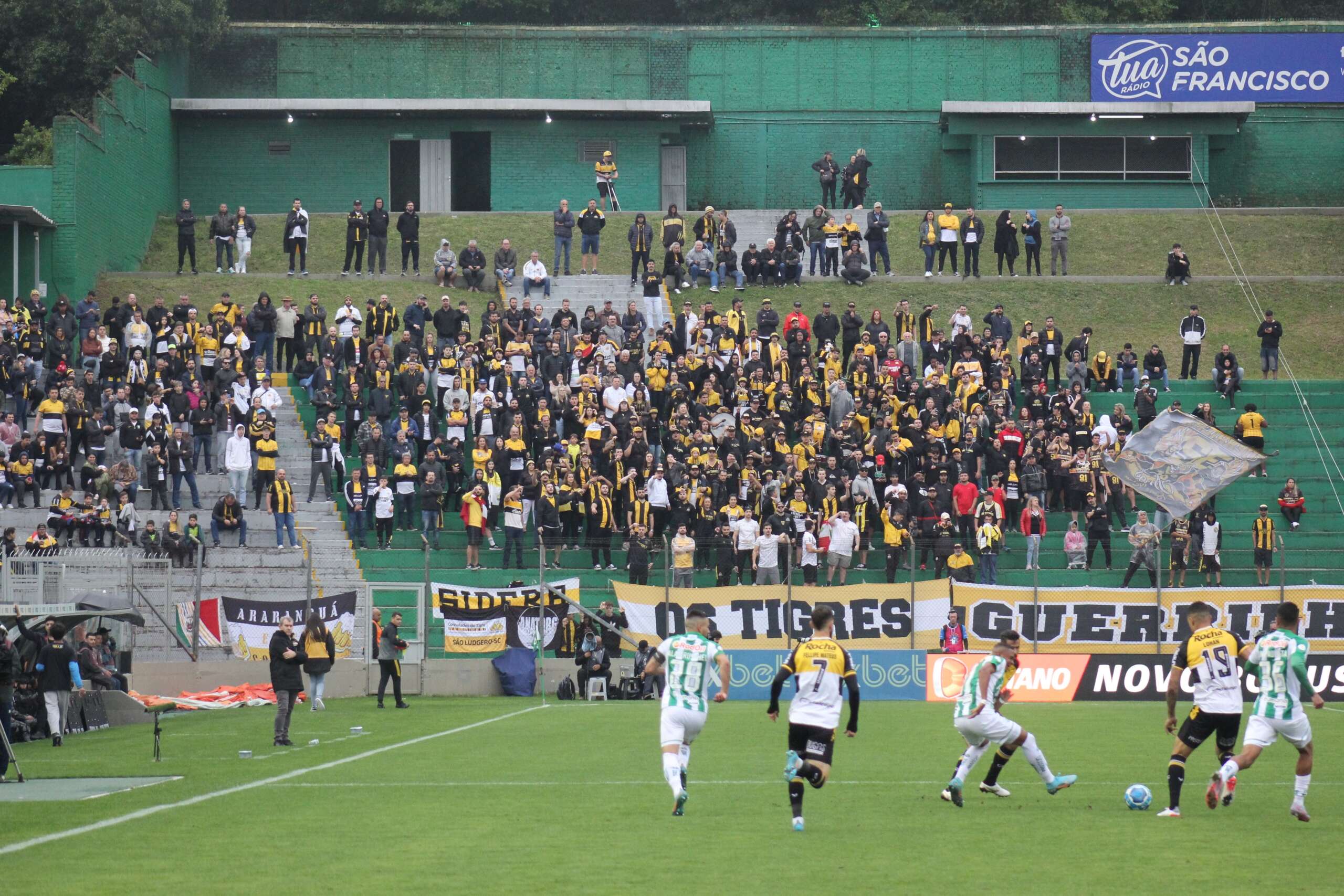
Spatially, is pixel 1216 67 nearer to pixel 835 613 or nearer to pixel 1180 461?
pixel 1180 461

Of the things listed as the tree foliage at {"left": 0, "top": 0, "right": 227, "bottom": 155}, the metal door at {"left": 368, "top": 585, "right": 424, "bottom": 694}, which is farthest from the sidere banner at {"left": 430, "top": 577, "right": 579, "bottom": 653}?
the tree foliage at {"left": 0, "top": 0, "right": 227, "bottom": 155}

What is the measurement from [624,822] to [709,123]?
43.2m

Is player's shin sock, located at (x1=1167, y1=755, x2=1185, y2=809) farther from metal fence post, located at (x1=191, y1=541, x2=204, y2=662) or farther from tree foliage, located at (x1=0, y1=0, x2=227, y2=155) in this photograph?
tree foliage, located at (x1=0, y1=0, x2=227, y2=155)

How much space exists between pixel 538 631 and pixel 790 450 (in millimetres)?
7632

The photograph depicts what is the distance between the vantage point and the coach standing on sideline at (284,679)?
70.8ft

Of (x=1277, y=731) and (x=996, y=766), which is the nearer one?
(x=1277, y=731)

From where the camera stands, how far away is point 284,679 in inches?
859

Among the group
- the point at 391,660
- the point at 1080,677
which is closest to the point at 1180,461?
the point at 1080,677

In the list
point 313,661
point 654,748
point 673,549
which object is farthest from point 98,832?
point 673,549

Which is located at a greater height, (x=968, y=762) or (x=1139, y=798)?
(x=968, y=762)

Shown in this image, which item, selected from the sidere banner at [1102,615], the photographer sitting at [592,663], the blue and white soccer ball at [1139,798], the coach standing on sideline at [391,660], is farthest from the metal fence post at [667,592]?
the blue and white soccer ball at [1139,798]

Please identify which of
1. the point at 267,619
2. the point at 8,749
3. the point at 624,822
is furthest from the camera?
the point at 267,619

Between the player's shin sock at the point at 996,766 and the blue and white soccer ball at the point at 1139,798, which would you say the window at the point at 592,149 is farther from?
the blue and white soccer ball at the point at 1139,798

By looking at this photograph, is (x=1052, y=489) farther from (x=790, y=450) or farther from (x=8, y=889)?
(x=8, y=889)
